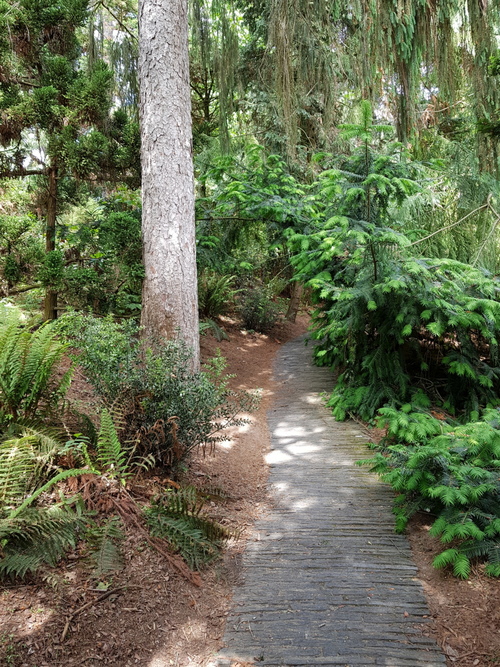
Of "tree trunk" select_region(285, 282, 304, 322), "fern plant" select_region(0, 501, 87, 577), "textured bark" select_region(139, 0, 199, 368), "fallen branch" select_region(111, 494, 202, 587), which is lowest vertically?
"fallen branch" select_region(111, 494, 202, 587)

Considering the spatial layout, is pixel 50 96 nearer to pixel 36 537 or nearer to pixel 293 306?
pixel 36 537

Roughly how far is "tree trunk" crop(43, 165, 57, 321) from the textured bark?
1.91m

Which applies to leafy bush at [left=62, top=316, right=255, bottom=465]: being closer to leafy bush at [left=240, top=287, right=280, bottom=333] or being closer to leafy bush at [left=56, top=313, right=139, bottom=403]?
leafy bush at [left=56, top=313, right=139, bottom=403]

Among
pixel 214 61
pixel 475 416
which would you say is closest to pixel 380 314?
pixel 475 416

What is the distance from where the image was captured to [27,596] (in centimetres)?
236

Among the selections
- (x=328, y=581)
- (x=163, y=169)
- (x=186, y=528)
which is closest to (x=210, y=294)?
(x=163, y=169)

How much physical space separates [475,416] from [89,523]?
13.6 feet

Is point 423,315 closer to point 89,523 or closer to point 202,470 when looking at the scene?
point 202,470

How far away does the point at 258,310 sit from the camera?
11.8 meters

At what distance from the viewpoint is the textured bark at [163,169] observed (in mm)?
4543

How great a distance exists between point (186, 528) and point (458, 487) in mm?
1876

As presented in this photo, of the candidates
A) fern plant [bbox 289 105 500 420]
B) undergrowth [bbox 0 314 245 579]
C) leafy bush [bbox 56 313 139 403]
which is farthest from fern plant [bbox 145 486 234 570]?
fern plant [bbox 289 105 500 420]

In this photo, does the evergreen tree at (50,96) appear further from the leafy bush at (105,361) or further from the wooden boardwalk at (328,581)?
the wooden boardwalk at (328,581)

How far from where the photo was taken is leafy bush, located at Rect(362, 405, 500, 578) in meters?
2.83
